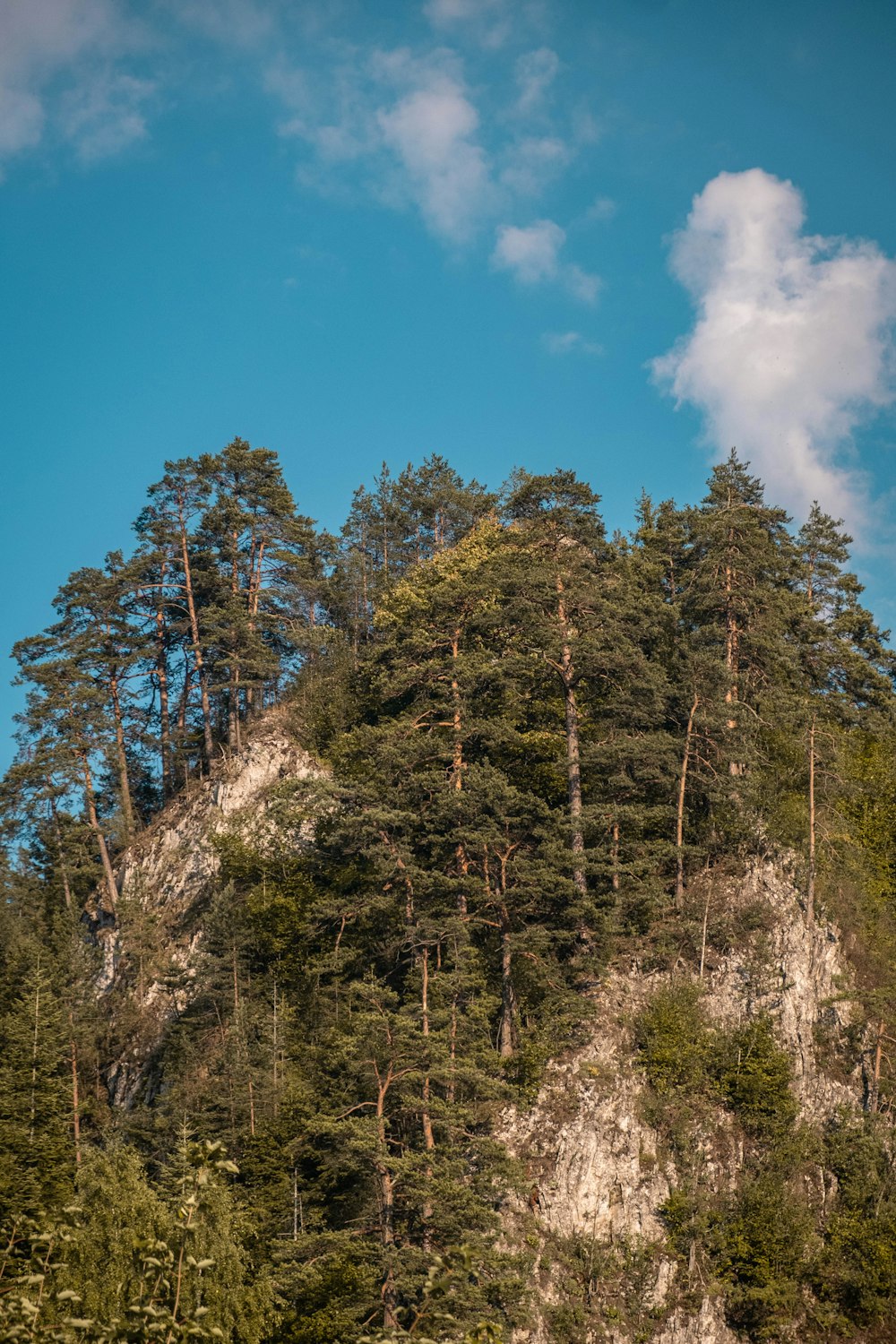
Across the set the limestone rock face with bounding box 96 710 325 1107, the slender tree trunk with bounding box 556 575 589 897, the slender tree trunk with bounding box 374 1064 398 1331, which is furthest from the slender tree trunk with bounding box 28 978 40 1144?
the slender tree trunk with bounding box 556 575 589 897

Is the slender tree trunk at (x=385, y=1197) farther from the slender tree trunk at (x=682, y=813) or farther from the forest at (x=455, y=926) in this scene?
the slender tree trunk at (x=682, y=813)

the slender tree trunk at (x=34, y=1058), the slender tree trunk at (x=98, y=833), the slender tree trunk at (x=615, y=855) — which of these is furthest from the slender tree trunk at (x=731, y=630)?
the slender tree trunk at (x=98, y=833)

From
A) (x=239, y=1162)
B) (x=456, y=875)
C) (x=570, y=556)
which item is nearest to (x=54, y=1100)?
(x=239, y=1162)

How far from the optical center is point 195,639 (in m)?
46.8

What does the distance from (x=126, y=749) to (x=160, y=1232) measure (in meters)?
27.9

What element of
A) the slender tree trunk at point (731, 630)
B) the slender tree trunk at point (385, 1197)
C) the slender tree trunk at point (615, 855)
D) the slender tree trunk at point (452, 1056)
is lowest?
the slender tree trunk at point (385, 1197)

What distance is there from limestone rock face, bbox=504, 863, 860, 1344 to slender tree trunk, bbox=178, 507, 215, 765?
22520mm

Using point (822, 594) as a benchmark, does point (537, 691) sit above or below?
below

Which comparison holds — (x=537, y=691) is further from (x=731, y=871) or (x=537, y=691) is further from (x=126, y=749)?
(x=126, y=749)

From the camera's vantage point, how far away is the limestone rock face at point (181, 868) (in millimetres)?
37062

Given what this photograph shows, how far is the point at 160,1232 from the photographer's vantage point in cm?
2395

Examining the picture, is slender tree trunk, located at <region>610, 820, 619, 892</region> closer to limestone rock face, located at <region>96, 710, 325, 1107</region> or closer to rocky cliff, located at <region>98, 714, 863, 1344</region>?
rocky cliff, located at <region>98, 714, 863, 1344</region>

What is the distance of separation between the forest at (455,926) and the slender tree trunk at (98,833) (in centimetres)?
21

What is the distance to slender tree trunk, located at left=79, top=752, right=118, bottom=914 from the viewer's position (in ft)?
144
